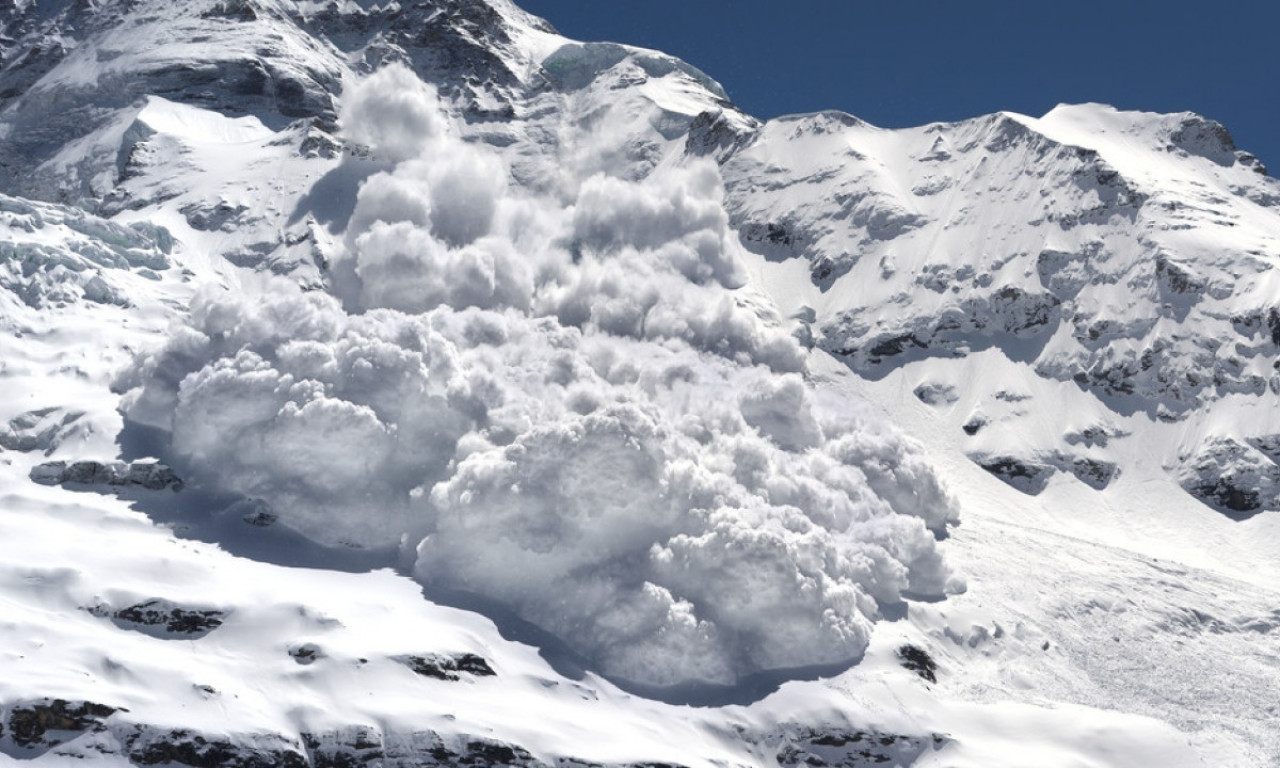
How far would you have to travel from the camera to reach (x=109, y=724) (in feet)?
327

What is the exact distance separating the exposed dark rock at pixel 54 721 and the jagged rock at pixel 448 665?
2546 centimetres

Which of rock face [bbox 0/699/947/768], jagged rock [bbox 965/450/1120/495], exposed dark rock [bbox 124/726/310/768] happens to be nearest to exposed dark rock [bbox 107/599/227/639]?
rock face [bbox 0/699/947/768]

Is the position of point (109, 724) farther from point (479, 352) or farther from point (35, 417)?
point (479, 352)

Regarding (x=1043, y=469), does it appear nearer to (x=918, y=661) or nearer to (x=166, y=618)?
(x=918, y=661)

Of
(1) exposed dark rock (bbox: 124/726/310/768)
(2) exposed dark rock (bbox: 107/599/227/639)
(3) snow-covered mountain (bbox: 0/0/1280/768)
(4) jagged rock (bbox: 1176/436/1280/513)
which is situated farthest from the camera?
(4) jagged rock (bbox: 1176/436/1280/513)

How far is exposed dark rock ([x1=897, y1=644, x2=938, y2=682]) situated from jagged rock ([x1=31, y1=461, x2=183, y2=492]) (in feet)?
258

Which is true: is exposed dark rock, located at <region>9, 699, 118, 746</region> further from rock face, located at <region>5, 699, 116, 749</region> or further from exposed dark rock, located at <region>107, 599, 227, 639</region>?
exposed dark rock, located at <region>107, 599, 227, 639</region>

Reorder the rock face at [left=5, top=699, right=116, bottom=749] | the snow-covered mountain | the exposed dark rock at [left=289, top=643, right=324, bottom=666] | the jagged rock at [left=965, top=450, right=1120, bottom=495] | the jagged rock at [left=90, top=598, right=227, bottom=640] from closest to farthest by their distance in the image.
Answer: the rock face at [left=5, top=699, right=116, bottom=749] → the snow-covered mountain → the exposed dark rock at [left=289, top=643, right=324, bottom=666] → the jagged rock at [left=90, top=598, right=227, bottom=640] → the jagged rock at [left=965, top=450, right=1120, bottom=495]

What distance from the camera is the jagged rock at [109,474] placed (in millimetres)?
135625

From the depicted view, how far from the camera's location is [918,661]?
440ft

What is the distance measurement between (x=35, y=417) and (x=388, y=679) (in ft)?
192

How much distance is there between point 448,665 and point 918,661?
163ft

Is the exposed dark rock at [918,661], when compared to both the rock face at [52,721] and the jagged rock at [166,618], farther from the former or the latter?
the rock face at [52,721]

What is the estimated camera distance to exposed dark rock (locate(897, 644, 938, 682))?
436ft
